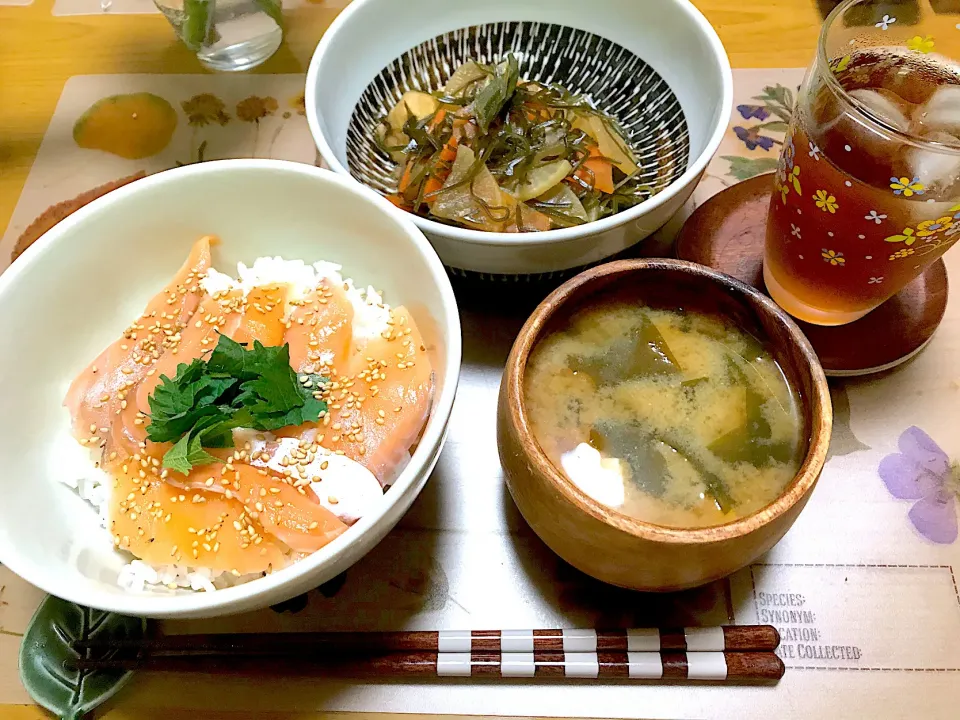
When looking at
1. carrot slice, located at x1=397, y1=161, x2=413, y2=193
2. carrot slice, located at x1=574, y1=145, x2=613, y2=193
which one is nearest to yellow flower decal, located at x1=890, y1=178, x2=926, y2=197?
carrot slice, located at x1=574, y1=145, x2=613, y2=193

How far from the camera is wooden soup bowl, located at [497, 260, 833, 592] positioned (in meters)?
0.87

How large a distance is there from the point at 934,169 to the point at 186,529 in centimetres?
117

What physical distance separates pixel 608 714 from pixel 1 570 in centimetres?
101

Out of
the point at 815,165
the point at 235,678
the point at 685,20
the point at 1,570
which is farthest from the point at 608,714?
the point at 685,20

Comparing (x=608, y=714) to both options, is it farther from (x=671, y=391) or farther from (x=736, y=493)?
(x=671, y=391)

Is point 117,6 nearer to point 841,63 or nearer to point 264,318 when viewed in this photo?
point 264,318

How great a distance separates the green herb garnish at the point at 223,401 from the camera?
1.06 metres

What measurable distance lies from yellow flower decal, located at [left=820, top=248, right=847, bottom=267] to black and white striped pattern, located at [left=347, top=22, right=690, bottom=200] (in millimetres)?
386

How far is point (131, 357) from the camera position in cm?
122

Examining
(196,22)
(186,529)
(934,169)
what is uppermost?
(934,169)

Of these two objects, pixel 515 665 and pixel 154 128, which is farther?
pixel 154 128

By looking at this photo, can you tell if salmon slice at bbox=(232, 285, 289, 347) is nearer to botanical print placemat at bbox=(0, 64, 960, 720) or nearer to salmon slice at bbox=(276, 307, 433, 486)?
salmon slice at bbox=(276, 307, 433, 486)

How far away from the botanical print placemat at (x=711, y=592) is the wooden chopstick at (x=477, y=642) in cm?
5

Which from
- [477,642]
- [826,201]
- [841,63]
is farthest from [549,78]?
[477,642]
